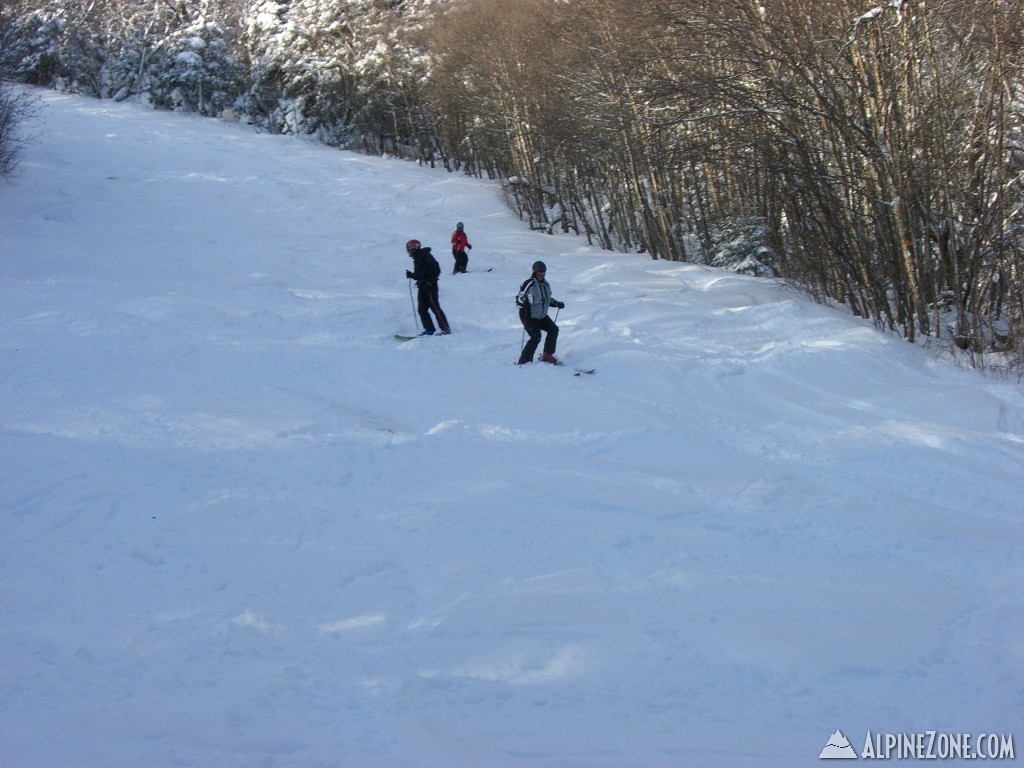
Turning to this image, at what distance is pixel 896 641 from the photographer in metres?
4.53

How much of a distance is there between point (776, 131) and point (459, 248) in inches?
308

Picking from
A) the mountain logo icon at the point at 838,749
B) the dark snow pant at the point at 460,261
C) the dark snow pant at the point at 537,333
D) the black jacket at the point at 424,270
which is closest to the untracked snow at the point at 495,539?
the mountain logo icon at the point at 838,749

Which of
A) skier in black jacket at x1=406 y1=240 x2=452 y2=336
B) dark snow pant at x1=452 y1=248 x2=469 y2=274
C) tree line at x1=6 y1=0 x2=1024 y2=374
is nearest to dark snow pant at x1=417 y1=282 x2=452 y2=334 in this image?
skier in black jacket at x1=406 y1=240 x2=452 y2=336

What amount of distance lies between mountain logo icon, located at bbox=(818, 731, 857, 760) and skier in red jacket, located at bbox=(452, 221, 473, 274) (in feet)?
50.2

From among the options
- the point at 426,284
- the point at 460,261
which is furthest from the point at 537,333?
the point at 460,261

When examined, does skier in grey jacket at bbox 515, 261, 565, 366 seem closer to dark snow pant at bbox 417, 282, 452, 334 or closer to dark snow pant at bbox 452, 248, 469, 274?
dark snow pant at bbox 417, 282, 452, 334

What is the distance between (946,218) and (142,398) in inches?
470

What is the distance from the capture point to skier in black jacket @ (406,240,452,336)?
488 inches

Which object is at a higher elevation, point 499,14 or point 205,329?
point 499,14

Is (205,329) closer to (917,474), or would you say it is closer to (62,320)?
(62,320)

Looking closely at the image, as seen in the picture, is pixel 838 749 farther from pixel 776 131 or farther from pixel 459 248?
pixel 459 248

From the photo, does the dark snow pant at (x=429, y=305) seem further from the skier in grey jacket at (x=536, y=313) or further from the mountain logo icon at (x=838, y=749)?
the mountain logo icon at (x=838, y=749)

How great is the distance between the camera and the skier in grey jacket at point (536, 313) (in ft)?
34.5

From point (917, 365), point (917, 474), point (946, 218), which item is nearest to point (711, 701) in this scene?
point (917, 474)
